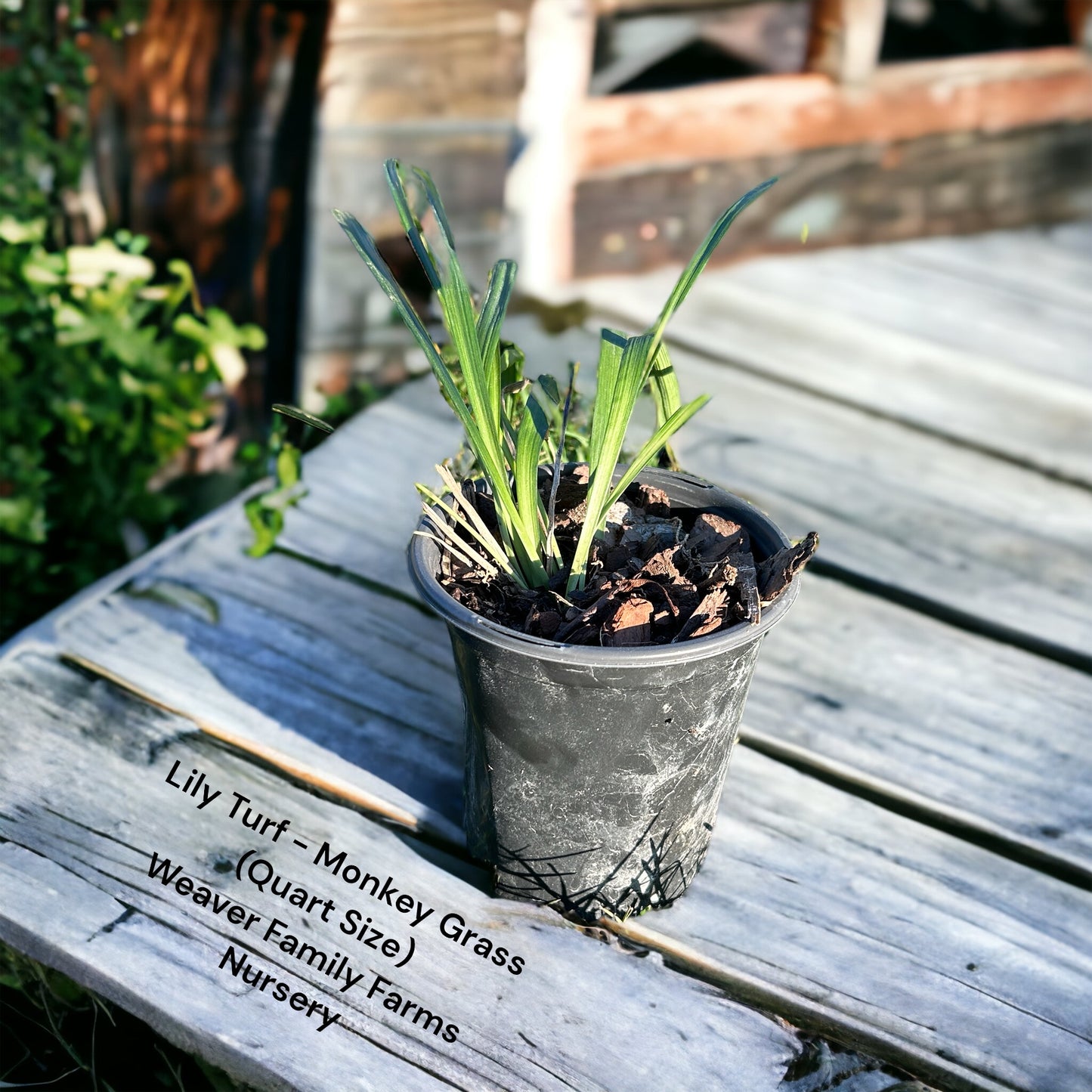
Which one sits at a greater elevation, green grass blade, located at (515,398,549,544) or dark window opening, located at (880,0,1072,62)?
dark window opening, located at (880,0,1072,62)

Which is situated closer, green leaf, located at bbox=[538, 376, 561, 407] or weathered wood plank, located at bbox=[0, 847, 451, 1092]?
weathered wood plank, located at bbox=[0, 847, 451, 1092]

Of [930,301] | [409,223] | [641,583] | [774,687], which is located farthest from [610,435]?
[930,301]

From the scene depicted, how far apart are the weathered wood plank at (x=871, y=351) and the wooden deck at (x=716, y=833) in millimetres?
69

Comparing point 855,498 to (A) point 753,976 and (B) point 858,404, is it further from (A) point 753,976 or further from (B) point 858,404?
(A) point 753,976

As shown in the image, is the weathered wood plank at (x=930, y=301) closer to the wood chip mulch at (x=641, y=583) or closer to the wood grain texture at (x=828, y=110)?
the wood grain texture at (x=828, y=110)

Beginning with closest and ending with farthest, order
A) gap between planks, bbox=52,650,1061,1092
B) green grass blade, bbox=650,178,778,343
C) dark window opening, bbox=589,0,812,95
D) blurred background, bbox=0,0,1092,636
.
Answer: green grass blade, bbox=650,178,778,343 < gap between planks, bbox=52,650,1061,1092 < blurred background, bbox=0,0,1092,636 < dark window opening, bbox=589,0,812,95

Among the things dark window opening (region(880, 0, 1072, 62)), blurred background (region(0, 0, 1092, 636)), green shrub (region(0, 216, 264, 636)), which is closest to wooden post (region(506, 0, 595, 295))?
blurred background (region(0, 0, 1092, 636))

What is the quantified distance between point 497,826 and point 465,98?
1.59 m

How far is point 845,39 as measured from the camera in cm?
264

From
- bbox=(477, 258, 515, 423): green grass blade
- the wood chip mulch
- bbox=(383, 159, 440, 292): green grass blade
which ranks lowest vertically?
the wood chip mulch

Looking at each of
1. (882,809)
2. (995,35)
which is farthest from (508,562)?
(995,35)

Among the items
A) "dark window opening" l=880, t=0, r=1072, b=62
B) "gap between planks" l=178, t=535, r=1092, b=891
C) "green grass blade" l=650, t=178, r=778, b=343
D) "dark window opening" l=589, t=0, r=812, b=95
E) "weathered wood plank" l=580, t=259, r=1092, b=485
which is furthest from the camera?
"dark window opening" l=589, t=0, r=812, b=95

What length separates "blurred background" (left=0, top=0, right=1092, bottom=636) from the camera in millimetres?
2043

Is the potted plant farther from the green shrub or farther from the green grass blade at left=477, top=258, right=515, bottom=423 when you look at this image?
the green shrub
